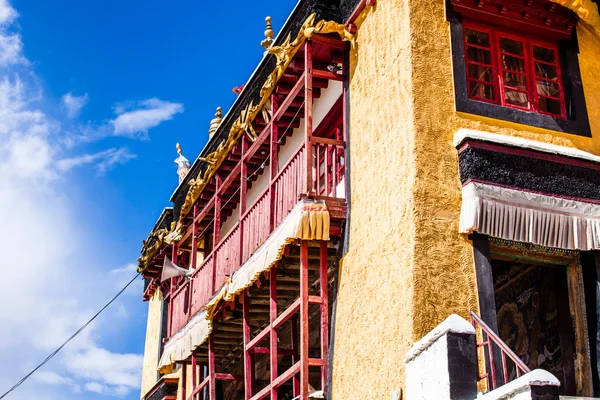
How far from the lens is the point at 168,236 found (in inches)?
741

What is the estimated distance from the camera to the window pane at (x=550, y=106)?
464 inches

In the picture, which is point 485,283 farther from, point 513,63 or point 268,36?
point 268,36

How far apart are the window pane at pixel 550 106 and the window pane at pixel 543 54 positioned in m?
0.54

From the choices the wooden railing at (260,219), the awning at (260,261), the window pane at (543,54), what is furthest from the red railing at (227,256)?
the window pane at (543,54)

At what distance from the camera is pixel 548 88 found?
469 inches

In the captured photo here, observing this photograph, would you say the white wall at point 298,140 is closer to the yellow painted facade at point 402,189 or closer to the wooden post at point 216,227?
the wooden post at point 216,227

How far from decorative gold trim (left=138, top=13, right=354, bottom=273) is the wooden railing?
3.72ft

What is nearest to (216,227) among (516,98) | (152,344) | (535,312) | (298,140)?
(298,140)

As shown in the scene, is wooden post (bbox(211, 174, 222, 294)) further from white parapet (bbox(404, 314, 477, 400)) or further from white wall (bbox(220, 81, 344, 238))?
white parapet (bbox(404, 314, 477, 400))

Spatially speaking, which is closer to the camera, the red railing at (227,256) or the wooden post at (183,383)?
the red railing at (227,256)

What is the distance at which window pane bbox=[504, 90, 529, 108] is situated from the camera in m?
11.7

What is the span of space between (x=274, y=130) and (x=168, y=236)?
5820 millimetres

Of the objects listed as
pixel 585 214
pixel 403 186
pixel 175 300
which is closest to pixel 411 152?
pixel 403 186

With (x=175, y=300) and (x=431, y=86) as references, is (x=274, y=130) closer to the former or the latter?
(x=431, y=86)
